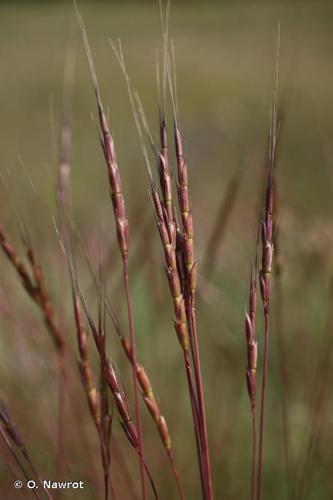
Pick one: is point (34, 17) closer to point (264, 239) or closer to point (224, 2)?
point (224, 2)

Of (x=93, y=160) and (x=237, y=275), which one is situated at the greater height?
(x=93, y=160)

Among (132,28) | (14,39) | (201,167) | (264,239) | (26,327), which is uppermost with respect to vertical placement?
(132,28)

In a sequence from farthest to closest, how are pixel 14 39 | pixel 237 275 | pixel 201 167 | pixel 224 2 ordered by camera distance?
pixel 224 2 → pixel 14 39 → pixel 201 167 → pixel 237 275

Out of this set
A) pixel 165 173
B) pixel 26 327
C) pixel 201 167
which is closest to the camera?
pixel 165 173

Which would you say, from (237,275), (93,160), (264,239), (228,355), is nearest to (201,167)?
(93,160)

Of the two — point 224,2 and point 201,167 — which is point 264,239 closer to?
point 201,167

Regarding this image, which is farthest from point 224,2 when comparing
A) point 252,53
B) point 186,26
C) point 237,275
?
point 237,275

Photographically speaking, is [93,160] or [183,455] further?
[93,160]
